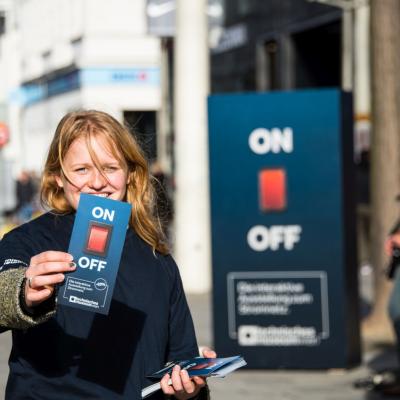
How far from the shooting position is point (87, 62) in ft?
117

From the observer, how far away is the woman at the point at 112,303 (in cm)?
306

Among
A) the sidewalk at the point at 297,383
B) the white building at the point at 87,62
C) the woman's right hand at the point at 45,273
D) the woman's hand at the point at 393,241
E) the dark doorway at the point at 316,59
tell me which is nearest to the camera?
the woman's right hand at the point at 45,273

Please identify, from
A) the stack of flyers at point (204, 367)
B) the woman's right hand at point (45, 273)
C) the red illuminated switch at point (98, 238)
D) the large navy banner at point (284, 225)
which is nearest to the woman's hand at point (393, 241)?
the large navy banner at point (284, 225)

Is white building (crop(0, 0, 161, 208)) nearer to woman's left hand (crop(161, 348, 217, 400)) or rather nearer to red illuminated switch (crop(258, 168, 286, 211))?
red illuminated switch (crop(258, 168, 286, 211))

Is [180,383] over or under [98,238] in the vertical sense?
under

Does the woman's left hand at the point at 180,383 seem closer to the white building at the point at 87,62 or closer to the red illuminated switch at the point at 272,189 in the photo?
the red illuminated switch at the point at 272,189

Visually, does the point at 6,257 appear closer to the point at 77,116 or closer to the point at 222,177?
the point at 77,116

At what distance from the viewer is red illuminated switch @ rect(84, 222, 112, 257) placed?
9.48 ft

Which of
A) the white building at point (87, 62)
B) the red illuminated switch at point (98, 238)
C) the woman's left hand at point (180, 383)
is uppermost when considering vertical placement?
the white building at point (87, 62)

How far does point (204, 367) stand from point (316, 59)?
67.7 feet

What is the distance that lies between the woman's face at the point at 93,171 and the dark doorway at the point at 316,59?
19864 mm

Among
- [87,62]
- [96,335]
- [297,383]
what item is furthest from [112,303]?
[87,62]

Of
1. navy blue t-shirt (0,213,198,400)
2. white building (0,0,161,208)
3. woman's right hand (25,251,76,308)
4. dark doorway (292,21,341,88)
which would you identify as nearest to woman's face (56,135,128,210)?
navy blue t-shirt (0,213,198,400)

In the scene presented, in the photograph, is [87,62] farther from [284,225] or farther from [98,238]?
[98,238]
